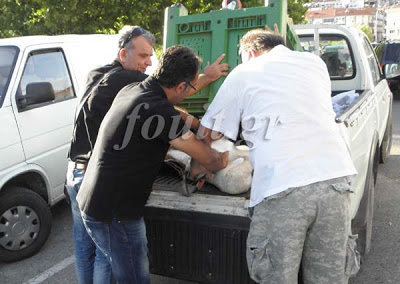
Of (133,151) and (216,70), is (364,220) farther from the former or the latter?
(133,151)

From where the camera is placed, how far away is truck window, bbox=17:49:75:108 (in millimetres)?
4230

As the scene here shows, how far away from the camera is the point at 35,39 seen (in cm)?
470

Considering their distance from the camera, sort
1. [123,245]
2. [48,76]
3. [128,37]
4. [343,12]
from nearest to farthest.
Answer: [123,245], [128,37], [48,76], [343,12]

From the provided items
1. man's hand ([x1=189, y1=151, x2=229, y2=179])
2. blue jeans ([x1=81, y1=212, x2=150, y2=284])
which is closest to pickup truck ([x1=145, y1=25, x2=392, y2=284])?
man's hand ([x1=189, y1=151, x2=229, y2=179])

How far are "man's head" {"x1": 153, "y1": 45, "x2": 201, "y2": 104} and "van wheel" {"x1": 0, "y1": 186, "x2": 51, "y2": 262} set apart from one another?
7.54ft

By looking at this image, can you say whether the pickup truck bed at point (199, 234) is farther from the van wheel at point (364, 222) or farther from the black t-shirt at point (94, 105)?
the van wheel at point (364, 222)

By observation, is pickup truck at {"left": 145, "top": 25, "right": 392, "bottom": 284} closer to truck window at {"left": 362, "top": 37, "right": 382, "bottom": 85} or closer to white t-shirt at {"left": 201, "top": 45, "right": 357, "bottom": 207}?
white t-shirt at {"left": 201, "top": 45, "right": 357, "bottom": 207}

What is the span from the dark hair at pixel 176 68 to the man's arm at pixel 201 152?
0.96 feet

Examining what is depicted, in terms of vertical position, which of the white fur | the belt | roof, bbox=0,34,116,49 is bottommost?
the white fur

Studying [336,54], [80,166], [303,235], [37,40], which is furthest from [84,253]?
[336,54]

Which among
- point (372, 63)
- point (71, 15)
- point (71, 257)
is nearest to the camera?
point (71, 257)

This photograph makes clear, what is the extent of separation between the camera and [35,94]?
4.20 meters

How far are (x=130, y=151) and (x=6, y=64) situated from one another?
264cm

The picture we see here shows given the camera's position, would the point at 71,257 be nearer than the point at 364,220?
No
